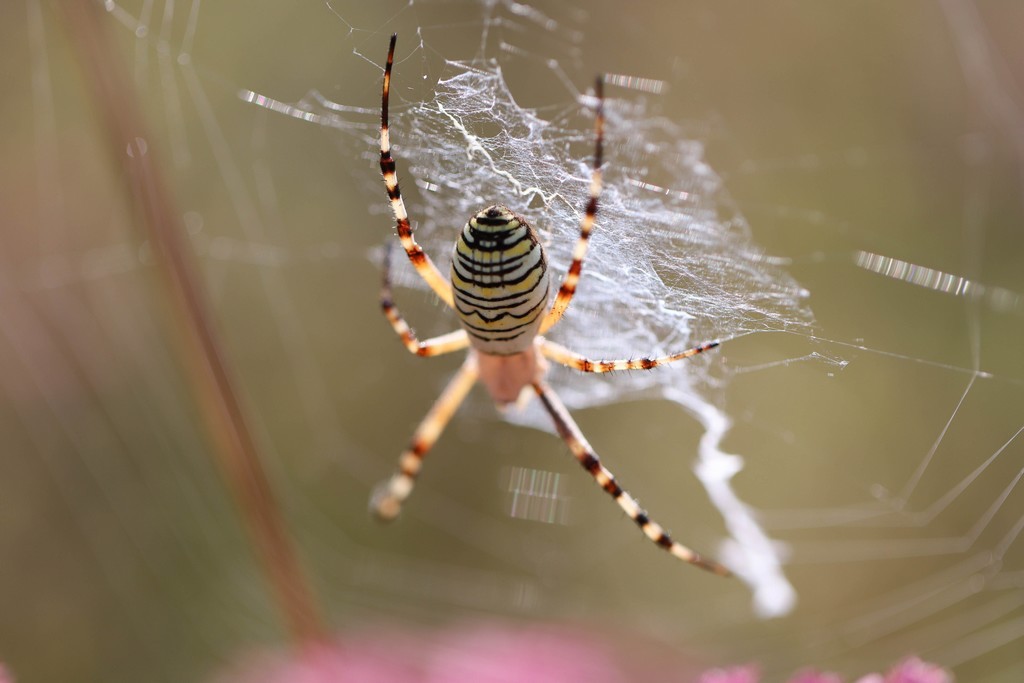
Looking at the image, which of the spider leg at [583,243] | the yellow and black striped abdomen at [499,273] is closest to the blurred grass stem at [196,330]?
the yellow and black striped abdomen at [499,273]

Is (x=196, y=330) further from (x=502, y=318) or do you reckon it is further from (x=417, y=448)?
(x=417, y=448)

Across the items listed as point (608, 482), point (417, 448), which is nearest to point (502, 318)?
point (608, 482)

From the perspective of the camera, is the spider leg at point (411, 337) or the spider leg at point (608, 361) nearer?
the spider leg at point (608, 361)

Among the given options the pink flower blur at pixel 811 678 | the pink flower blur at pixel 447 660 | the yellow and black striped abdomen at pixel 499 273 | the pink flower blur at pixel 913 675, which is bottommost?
the pink flower blur at pixel 447 660

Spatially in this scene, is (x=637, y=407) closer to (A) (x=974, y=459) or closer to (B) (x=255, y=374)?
(A) (x=974, y=459)

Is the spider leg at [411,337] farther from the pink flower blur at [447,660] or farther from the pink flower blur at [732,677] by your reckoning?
the pink flower blur at [732,677]

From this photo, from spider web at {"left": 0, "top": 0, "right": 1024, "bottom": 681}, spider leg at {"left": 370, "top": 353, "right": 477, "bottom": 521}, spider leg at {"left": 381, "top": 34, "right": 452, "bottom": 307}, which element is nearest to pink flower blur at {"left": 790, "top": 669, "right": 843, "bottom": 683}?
spider leg at {"left": 381, "top": 34, "right": 452, "bottom": 307}
